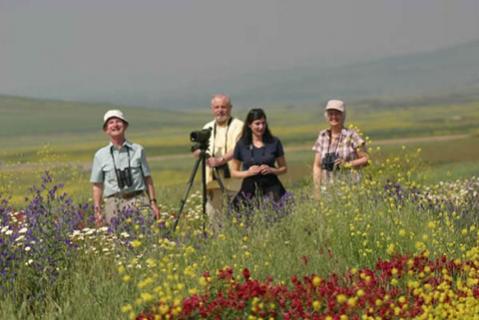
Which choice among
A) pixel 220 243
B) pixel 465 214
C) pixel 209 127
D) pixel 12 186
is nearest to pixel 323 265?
pixel 220 243

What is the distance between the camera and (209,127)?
1016 centimetres

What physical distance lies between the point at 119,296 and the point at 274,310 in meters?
1.31

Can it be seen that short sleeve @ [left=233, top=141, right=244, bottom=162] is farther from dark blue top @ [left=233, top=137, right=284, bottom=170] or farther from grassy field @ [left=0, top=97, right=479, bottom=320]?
grassy field @ [left=0, top=97, right=479, bottom=320]

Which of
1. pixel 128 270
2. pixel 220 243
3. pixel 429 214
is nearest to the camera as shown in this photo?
pixel 128 270

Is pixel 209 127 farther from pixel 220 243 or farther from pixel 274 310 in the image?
pixel 274 310

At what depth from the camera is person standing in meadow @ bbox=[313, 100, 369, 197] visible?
32.1 feet

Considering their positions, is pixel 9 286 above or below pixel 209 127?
below

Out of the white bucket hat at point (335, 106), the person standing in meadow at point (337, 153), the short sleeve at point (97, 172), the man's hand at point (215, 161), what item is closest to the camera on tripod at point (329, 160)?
the person standing in meadow at point (337, 153)

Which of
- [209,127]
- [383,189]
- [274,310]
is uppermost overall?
[209,127]

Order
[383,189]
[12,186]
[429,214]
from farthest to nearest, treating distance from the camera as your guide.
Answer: [12,186] < [383,189] < [429,214]

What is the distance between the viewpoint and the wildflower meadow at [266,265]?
5852 mm

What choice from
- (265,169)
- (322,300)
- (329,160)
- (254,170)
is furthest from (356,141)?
(322,300)

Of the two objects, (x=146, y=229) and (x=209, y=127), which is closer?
(x=146, y=229)

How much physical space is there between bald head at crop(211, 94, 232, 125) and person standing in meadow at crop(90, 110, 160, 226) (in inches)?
41.7
